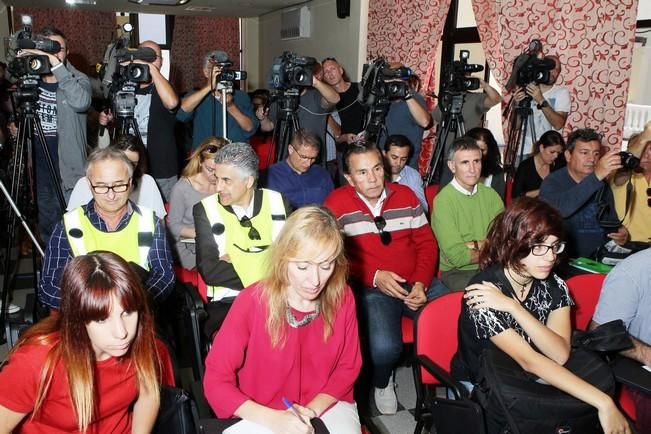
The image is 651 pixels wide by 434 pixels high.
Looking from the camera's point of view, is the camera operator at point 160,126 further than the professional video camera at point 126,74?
Yes

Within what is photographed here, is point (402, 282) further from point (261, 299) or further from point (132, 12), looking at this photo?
point (132, 12)

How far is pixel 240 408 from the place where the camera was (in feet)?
4.59

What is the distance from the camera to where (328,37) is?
6.57m

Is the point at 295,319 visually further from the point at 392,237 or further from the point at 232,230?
the point at 392,237

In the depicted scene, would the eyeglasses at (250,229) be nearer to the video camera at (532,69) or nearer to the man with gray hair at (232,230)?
the man with gray hair at (232,230)

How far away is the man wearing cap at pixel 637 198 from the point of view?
106 inches

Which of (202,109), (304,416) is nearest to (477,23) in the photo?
(202,109)

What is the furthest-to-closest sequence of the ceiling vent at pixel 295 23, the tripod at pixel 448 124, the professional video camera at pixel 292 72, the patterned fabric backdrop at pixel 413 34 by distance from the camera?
1. the ceiling vent at pixel 295 23
2. the patterned fabric backdrop at pixel 413 34
3. the tripod at pixel 448 124
4. the professional video camera at pixel 292 72

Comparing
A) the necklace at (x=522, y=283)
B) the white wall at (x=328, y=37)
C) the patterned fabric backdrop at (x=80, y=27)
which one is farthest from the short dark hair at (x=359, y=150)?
the patterned fabric backdrop at (x=80, y=27)

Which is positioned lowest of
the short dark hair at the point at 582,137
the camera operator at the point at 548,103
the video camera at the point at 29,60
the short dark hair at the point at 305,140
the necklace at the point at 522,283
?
the necklace at the point at 522,283

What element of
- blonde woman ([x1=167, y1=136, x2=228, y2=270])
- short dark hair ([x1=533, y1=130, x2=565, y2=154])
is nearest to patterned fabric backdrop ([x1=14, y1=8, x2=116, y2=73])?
blonde woman ([x1=167, y1=136, x2=228, y2=270])

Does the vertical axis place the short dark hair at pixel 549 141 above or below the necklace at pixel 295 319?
above

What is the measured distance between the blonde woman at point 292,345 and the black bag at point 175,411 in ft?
0.19

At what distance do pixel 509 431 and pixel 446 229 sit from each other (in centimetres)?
117
